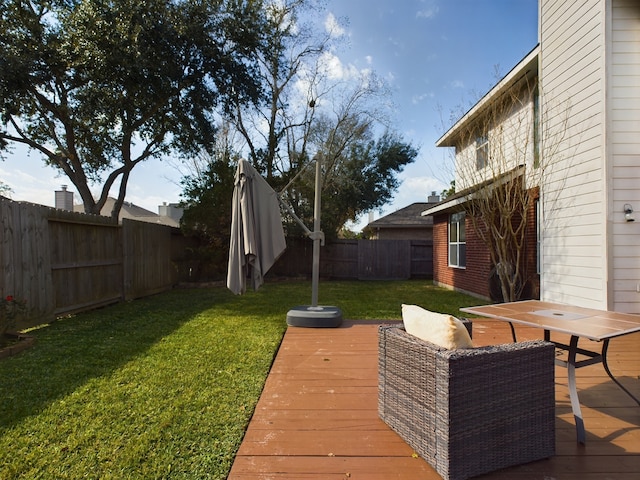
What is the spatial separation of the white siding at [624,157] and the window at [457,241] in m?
4.92

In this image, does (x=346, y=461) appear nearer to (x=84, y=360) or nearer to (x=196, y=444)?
(x=196, y=444)

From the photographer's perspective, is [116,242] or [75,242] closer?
[75,242]

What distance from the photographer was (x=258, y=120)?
55.5 feet

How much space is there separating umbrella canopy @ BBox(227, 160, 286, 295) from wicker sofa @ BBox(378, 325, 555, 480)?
2.98m

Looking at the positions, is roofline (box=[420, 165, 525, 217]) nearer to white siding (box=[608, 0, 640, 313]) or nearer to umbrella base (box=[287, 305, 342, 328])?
white siding (box=[608, 0, 640, 313])

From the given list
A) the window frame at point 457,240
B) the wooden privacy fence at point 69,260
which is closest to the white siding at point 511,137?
the window frame at point 457,240

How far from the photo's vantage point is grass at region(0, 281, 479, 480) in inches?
86.3

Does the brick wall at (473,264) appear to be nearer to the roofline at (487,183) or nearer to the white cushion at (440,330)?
the roofline at (487,183)

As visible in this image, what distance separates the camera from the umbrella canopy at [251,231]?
15.8 feet

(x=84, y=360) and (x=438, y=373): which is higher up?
(x=438, y=373)

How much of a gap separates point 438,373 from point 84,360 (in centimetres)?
399

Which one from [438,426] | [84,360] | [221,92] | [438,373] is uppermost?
[221,92]

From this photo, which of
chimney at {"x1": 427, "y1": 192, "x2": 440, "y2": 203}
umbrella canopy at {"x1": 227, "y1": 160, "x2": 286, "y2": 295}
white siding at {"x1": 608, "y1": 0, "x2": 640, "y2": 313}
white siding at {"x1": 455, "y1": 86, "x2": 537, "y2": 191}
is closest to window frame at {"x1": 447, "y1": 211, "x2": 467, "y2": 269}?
white siding at {"x1": 455, "y1": 86, "x2": 537, "y2": 191}

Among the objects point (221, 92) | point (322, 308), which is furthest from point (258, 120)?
point (322, 308)
